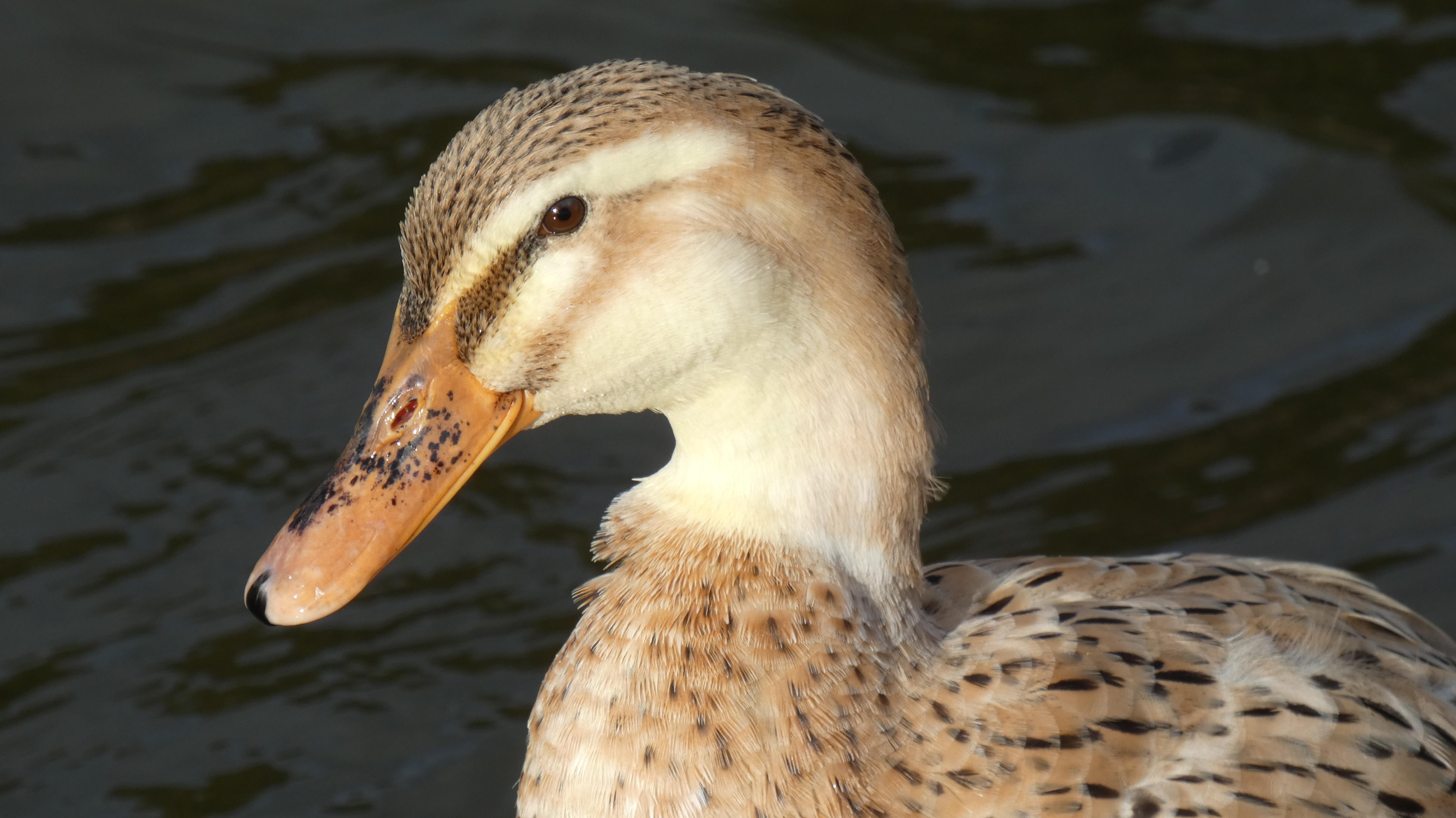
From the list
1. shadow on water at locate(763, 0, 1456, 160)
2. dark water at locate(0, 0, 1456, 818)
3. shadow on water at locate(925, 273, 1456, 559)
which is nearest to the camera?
dark water at locate(0, 0, 1456, 818)

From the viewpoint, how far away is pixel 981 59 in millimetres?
A: 7770

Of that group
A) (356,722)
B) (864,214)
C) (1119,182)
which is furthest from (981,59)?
(864,214)

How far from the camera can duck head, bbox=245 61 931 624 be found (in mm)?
3244

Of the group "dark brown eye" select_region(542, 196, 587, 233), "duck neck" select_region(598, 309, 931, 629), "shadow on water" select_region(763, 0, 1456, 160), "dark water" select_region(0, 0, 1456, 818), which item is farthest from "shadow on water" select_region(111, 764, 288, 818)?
"shadow on water" select_region(763, 0, 1456, 160)

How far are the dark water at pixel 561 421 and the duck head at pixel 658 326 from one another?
5.87 ft

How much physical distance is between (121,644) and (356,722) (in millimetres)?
809

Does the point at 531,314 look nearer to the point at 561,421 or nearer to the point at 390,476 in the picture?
the point at 390,476

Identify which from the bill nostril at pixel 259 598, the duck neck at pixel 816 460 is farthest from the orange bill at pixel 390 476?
the duck neck at pixel 816 460

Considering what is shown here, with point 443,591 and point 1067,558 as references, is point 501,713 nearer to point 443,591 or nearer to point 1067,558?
point 443,591

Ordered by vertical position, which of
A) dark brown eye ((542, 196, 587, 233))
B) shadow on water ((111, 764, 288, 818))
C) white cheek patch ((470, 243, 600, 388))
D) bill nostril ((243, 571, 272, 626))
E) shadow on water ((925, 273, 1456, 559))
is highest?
Answer: dark brown eye ((542, 196, 587, 233))

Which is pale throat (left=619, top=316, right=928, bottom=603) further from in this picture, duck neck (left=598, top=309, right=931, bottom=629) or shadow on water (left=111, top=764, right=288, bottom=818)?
shadow on water (left=111, top=764, right=288, bottom=818)

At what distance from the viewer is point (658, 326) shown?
131 inches

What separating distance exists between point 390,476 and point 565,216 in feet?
2.16

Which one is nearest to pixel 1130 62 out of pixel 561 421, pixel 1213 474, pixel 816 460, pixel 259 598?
pixel 1213 474
